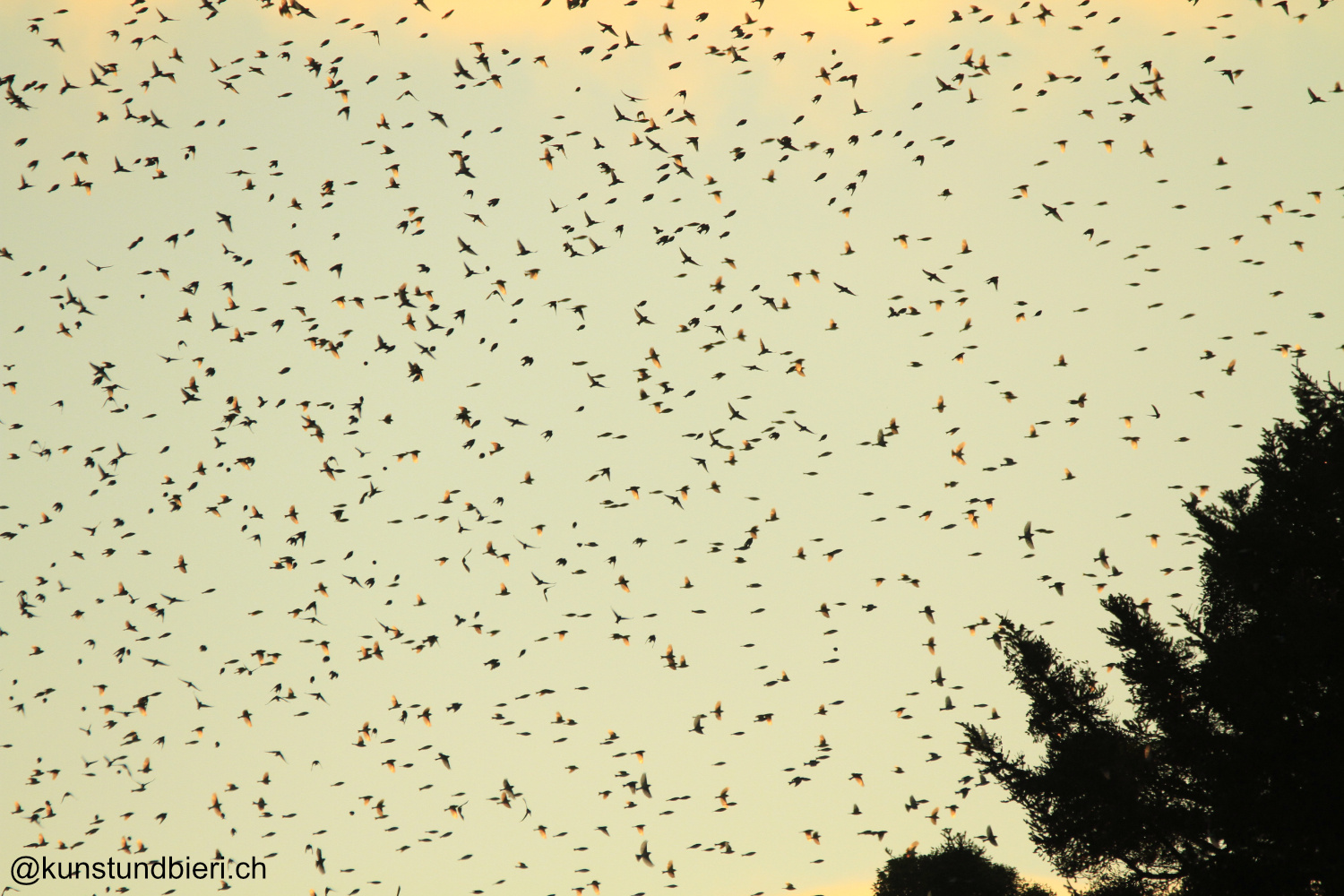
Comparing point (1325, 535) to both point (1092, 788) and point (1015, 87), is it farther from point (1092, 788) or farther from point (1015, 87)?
point (1015, 87)

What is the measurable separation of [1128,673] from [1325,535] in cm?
605

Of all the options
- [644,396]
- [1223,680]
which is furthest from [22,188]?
[1223,680]

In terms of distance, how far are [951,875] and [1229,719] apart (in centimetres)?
2704

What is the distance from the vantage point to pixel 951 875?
5197 cm

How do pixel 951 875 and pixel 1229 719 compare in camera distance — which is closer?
pixel 1229 719

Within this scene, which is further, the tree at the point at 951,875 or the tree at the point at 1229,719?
the tree at the point at 951,875

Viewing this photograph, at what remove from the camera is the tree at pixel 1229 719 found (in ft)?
84.3

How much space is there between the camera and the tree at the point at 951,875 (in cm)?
5125

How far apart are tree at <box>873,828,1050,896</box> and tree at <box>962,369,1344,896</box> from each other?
70.2ft

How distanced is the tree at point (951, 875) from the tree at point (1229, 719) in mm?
21394

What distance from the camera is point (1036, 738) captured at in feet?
107

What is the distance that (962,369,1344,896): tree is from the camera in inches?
1011

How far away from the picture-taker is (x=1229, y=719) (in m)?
28.1

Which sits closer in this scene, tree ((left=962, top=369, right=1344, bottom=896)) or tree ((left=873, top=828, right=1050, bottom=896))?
tree ((left=962, top=369, right=1344, bottom=896))
